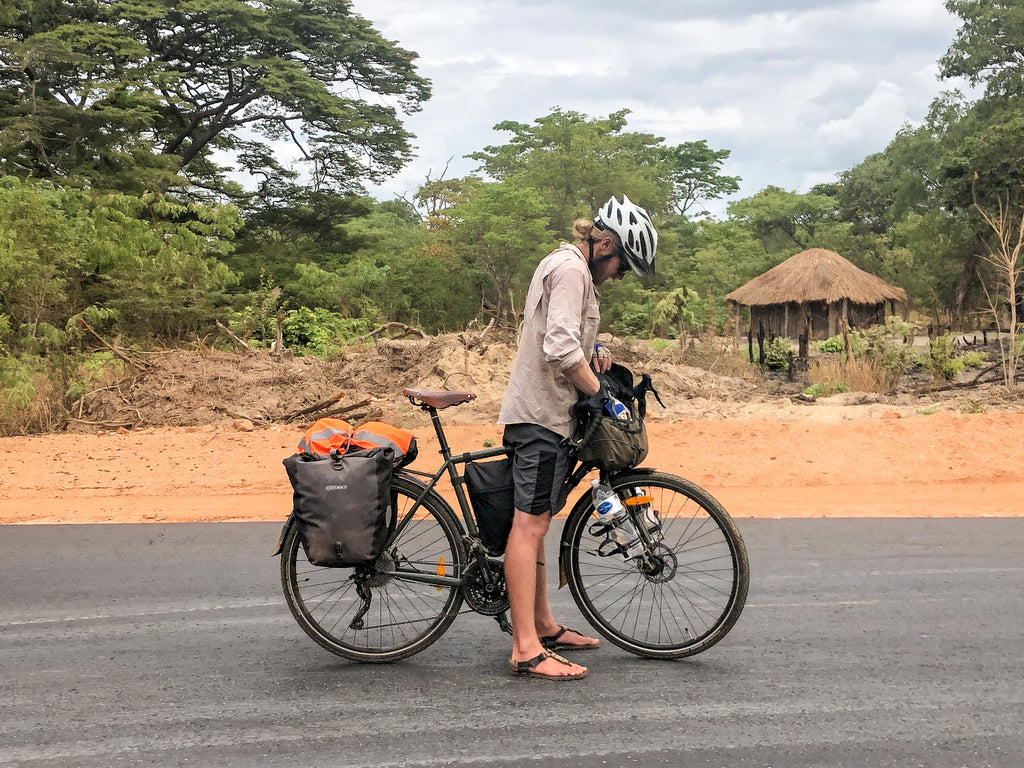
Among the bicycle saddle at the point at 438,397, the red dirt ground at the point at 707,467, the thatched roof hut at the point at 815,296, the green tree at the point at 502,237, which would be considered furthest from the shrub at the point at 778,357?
the bicycle saddle at the point at 438,397

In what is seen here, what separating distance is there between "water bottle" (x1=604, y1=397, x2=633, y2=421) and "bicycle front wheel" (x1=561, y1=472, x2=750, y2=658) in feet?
1.16

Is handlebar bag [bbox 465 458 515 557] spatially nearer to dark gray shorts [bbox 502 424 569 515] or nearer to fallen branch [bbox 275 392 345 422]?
dark gray shorts [bbox 502 424 569 515]

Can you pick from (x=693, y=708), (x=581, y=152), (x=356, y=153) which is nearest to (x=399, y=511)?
(x=693, y=708)

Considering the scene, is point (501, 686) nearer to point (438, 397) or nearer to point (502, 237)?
point (438, 397)

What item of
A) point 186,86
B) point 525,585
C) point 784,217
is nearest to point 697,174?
point 784,217

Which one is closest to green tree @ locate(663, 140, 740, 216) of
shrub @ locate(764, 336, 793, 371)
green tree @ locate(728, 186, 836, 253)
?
green tree @ locate(728, 186, 836, 253)

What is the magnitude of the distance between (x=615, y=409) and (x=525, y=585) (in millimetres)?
858

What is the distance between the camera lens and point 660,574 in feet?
14.5

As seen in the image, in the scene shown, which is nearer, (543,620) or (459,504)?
(459,504)

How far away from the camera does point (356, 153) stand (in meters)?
37.5

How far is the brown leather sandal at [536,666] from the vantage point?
4.21m

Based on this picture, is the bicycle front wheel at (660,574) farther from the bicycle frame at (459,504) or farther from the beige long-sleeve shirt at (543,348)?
the beige long-sleeve shirt at (543,348)

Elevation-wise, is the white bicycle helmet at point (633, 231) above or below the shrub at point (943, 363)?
above

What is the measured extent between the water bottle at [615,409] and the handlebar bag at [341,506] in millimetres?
1004
